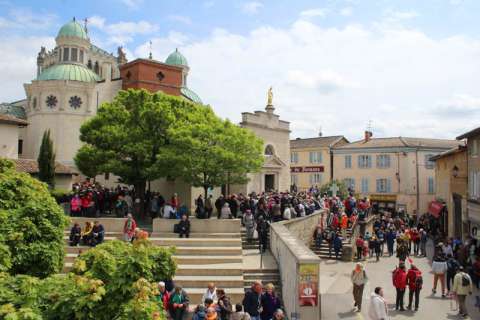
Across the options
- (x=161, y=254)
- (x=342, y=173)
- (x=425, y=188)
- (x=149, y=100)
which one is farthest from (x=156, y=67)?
(x=161, y=254)

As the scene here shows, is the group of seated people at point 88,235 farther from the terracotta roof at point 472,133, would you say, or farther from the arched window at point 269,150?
the arched window at point 269,150

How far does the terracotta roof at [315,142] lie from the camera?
49000 mm

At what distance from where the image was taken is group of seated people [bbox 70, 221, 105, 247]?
15.7 m

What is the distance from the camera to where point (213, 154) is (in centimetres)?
2017

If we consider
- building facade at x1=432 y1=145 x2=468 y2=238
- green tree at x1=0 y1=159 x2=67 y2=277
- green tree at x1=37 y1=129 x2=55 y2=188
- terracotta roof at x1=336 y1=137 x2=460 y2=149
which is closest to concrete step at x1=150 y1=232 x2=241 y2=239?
green tree at x1=0 y1=159 x2=67 y2=277

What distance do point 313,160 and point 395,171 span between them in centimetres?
982

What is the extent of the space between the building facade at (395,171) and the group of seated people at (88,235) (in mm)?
34431

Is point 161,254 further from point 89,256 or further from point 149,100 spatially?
point 149,100

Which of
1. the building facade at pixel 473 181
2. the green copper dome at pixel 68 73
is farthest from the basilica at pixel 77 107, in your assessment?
the building facade at pixel 473 181

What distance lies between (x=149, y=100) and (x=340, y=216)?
41.9 feet

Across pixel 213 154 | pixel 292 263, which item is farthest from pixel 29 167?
pixel 292 263

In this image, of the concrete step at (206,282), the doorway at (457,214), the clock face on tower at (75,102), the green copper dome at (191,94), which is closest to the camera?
the concrete step at (206,282)

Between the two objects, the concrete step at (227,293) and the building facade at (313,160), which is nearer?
the concrete step at (227,293)

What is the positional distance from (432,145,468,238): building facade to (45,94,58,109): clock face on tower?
36.3 meters
